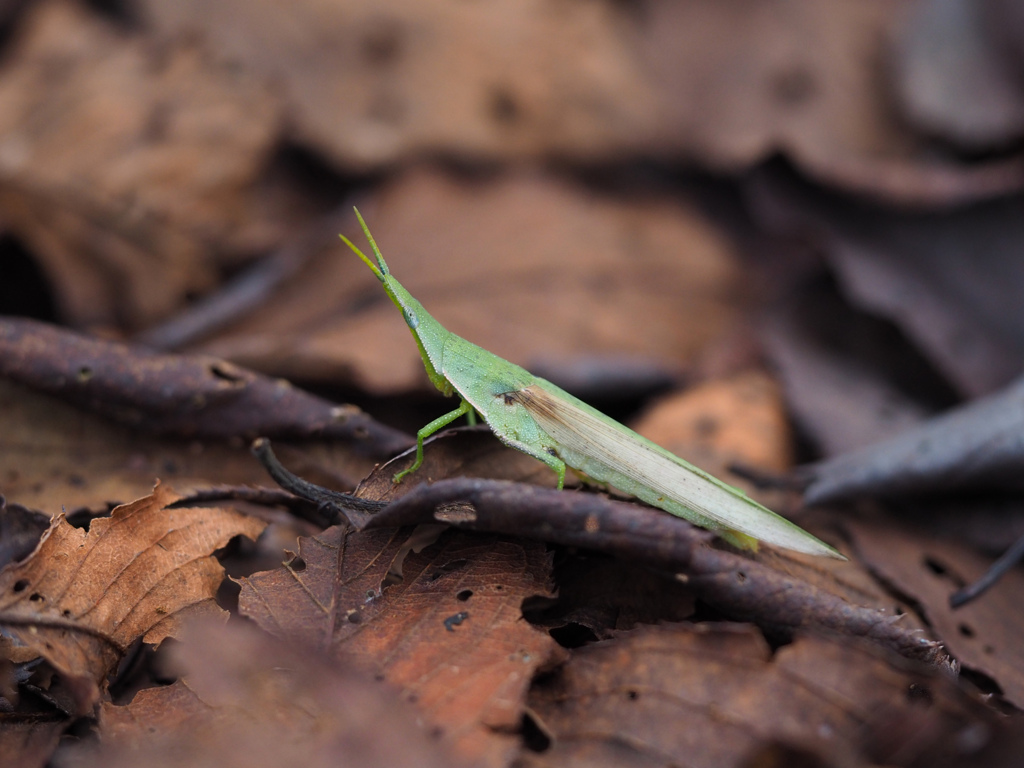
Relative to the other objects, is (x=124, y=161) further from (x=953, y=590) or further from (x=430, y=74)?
(x=953, y=590)

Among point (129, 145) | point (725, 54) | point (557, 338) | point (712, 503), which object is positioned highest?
point (725, 54)

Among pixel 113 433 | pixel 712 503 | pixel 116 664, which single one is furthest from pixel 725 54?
pixel 116 664

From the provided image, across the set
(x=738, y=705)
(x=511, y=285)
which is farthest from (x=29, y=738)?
(x=511, y=285)

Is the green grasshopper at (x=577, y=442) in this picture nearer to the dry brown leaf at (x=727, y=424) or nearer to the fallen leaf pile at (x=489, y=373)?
the fallen leaf pile at (x=489, y=373)

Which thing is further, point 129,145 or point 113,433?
point 129,145

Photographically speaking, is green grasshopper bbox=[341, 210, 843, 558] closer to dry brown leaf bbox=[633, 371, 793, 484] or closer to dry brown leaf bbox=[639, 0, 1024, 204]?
dry brown leaf bbox=[633, 371, 793, 484]

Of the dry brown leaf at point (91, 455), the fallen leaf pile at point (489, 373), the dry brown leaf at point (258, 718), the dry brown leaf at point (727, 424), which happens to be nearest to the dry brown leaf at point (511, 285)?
the fallen leaf pile at point (489, 373)

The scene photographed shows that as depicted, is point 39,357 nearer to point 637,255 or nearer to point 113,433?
point 113,433
